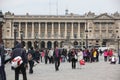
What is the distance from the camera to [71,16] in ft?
520

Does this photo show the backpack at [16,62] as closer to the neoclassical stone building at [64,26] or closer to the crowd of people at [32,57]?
the crowd of people at [32,57]

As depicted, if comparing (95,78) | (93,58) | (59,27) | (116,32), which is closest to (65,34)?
(59,27)

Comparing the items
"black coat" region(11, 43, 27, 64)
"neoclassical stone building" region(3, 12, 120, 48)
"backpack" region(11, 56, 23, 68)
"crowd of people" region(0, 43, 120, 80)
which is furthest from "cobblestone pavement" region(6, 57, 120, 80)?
"neoclassical stone building" region(3, 12, 120, 48)

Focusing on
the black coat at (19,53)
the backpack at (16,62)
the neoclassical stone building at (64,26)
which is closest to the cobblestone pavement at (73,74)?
the black coat at (19,53)

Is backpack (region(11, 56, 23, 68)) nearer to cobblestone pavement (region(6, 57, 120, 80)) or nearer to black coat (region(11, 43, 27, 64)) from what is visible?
black coat (region(11, 43, 27, 64))

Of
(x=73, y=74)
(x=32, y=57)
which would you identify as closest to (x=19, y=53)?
(x=73, y=74)

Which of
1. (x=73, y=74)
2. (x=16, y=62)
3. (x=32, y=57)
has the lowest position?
(x=73, y=74)

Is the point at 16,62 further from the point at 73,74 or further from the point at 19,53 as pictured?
the point at 73,74

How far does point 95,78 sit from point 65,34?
453 ft

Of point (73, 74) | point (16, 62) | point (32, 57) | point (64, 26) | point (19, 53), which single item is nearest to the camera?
point (16, 62)

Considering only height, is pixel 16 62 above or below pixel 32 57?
above

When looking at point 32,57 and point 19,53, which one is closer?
point 19,53

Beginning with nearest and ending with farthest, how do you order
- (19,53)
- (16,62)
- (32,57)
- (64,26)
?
(16,62) < (19,53) < (32,57) < (64,26)

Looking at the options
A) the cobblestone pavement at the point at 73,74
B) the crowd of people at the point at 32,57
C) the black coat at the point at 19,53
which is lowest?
the cobblestone pavement at the point at 73,74
